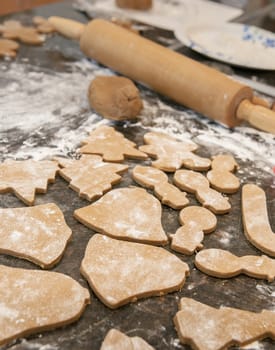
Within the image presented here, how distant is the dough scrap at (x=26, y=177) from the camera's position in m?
1.03

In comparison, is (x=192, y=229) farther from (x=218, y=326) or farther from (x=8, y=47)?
(x=8, y=47)

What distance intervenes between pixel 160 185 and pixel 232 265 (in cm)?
27

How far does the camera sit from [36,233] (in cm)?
92

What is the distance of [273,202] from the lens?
44.0 inches

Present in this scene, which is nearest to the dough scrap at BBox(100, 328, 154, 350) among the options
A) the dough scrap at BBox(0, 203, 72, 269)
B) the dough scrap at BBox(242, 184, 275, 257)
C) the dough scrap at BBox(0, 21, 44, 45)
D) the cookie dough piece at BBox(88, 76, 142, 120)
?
the dough scrap at BBox(0, 203, 72, 269)

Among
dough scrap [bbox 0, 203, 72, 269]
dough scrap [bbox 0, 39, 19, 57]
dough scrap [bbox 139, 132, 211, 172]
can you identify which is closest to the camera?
dough scrap [bbox 0, 203, 72, 269]

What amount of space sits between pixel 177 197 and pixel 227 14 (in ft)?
4.75

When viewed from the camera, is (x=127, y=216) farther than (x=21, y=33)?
No

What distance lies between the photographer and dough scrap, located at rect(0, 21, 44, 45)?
70.1 inches

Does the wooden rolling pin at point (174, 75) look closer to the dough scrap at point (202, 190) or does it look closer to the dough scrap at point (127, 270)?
the dough scrap at point (202, 190)

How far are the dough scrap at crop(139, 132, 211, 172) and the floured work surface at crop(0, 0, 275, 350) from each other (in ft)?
0.10

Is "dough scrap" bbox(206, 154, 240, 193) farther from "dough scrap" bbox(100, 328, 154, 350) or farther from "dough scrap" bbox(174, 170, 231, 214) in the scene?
"dough scrap" bbox(100, 328, 154, 350)

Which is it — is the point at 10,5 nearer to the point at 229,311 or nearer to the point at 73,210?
the point at 73,210

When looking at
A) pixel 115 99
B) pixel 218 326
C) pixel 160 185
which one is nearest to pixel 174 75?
pixel 115 99
